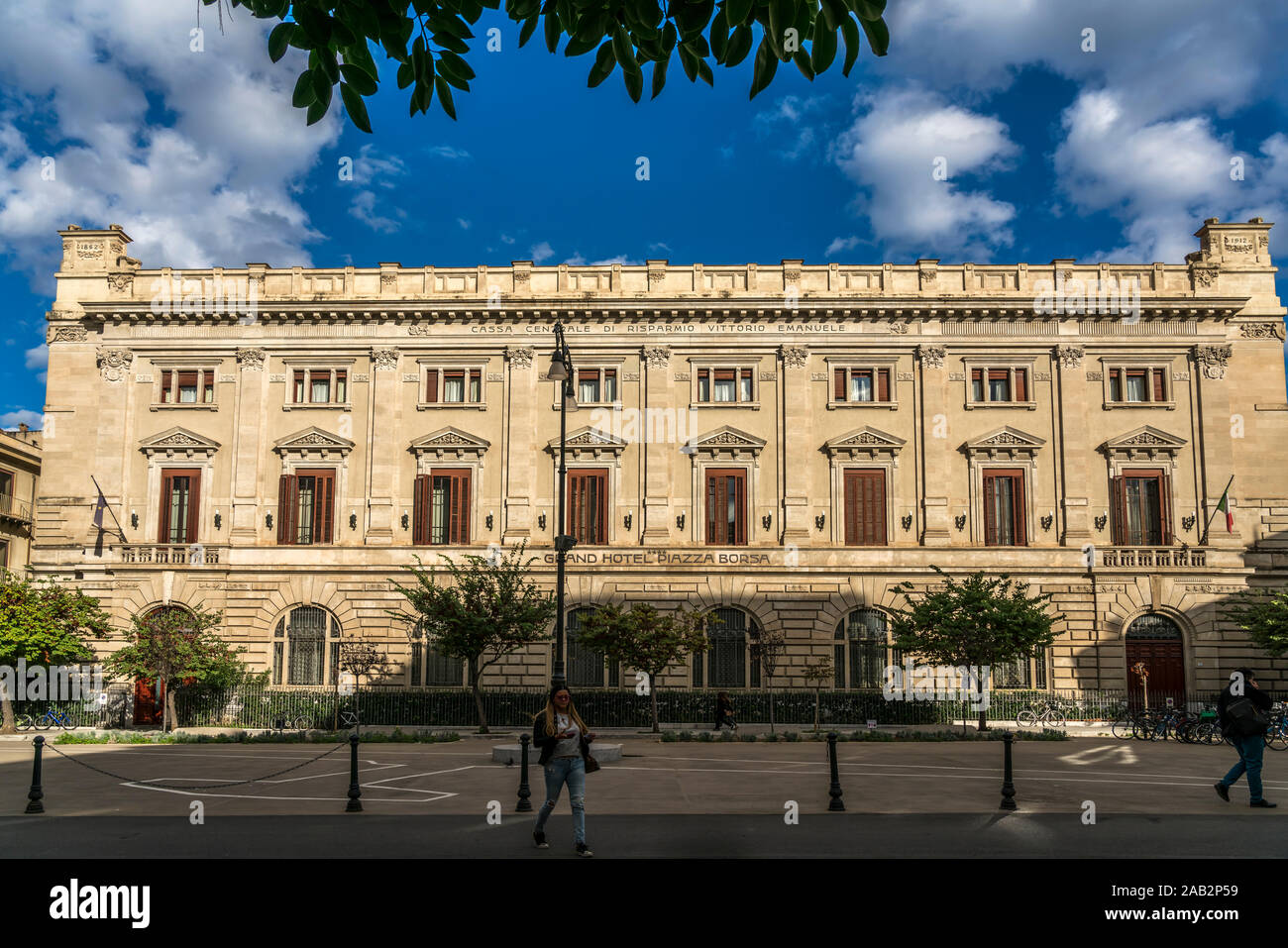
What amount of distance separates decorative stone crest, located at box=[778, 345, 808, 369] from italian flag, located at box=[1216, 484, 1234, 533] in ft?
52.4

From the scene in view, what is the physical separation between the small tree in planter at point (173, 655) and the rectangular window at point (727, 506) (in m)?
18.2

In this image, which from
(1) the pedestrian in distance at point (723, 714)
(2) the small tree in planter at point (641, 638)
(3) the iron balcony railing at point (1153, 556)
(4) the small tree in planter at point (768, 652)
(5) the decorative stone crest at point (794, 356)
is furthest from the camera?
(5) the decorative stone crest at point (794, 356)

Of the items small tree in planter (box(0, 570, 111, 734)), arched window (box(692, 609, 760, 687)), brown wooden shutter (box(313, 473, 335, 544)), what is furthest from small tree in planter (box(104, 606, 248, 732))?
arched window (box(692, 609, 760, 687))

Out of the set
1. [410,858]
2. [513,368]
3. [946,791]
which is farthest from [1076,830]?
[513,368]

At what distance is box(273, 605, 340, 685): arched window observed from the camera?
128 ft

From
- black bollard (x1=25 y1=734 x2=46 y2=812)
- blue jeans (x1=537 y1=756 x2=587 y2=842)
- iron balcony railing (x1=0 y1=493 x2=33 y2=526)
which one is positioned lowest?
black bollard (x1=25 y1=734 x2=46 y2=812)

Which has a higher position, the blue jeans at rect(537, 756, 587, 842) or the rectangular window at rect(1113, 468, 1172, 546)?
the rectangular window at rect(1113, 468, 1172, 546)

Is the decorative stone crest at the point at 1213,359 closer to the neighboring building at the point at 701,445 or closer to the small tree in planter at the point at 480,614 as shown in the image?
the neighboring building at the point at 701,445

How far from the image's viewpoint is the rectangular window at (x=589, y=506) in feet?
130

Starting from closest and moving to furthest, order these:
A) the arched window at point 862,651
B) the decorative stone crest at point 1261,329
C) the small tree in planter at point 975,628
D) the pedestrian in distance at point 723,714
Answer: the small tree in planter at point 975,628, the pedestrian in distance at point 723,714, the arched window at point 862,651, the decorative stone crest at point 1261,329

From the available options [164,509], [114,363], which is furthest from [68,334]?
[164,509]

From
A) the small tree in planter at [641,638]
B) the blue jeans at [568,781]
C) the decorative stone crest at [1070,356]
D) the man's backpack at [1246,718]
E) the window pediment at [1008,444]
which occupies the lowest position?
the blue jeans at [568,781]

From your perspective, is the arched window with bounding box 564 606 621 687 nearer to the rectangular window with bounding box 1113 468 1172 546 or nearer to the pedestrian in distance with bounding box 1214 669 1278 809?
the rectangular window with bounding box 1113 468 1172 546

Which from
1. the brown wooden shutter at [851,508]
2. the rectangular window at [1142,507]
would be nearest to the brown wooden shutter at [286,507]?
the brown wooden shutter at [851,508]
